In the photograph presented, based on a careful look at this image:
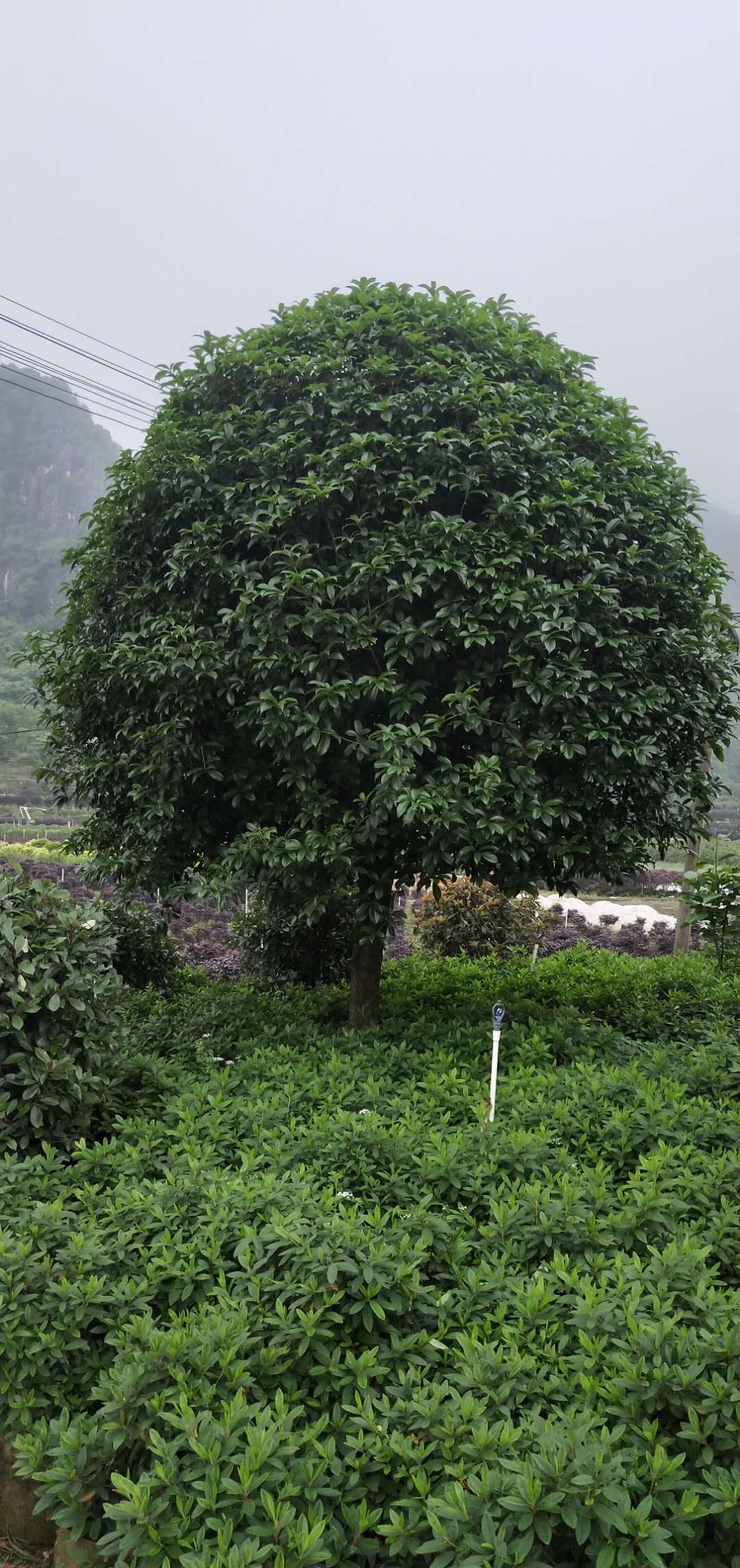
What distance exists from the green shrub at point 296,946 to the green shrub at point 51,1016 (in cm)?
288

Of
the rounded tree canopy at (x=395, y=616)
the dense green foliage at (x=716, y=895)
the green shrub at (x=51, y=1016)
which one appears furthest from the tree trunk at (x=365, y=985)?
the dense green foliage at (x=716, y=895)

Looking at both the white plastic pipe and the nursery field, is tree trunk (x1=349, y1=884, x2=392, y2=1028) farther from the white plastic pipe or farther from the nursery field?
the white plastic pipe

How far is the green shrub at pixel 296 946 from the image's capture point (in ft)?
23.4

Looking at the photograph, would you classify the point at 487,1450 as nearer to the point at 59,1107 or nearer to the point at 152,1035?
the point at 59,1107

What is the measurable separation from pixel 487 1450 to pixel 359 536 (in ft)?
11.9

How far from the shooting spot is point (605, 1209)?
3.06 m

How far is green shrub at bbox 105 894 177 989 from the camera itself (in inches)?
283

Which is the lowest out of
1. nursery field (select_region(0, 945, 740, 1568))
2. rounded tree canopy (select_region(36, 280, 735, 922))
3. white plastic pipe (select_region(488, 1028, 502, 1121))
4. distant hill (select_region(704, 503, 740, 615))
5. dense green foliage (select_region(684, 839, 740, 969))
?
nursery field (select_region(0, 945, 740, 1568))

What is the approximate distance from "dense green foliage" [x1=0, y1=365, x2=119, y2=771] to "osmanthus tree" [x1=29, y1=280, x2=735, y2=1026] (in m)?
48.4

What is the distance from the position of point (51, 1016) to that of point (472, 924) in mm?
6027

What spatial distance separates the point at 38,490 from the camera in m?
83.6

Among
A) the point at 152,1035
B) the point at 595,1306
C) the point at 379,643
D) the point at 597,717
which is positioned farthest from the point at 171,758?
the point at 595,1306

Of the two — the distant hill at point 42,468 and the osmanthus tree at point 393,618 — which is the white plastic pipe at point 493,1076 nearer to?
the osmanthus tree at point 393,618

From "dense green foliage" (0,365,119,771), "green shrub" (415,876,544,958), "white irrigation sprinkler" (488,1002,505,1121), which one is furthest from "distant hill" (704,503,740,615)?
"white irrigation sprinkler" (488,1002,505,1121)
